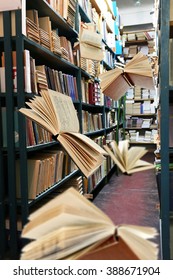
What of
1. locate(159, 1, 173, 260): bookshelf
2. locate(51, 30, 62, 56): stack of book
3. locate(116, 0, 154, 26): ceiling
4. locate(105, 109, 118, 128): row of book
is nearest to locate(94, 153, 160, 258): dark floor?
locate(105, 109, 118, 128): row of book

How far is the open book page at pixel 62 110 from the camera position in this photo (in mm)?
439

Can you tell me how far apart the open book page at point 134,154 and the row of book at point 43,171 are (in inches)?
51.7

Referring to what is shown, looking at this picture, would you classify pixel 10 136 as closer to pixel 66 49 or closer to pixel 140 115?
pixel 66 49

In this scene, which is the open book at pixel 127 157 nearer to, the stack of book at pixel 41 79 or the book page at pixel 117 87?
the book page at pixel 117 87

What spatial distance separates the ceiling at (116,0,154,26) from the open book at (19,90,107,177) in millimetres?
5496

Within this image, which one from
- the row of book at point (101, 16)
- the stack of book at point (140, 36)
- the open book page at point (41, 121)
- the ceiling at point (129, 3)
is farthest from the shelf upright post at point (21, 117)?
the stack of book at point (140, 36)

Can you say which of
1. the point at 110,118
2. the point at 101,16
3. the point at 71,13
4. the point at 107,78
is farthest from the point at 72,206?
the point at 110,118

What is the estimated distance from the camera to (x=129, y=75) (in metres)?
0.55

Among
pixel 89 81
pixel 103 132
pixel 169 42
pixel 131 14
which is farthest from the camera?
pixel 131 14

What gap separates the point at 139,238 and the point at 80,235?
0.20 ft
